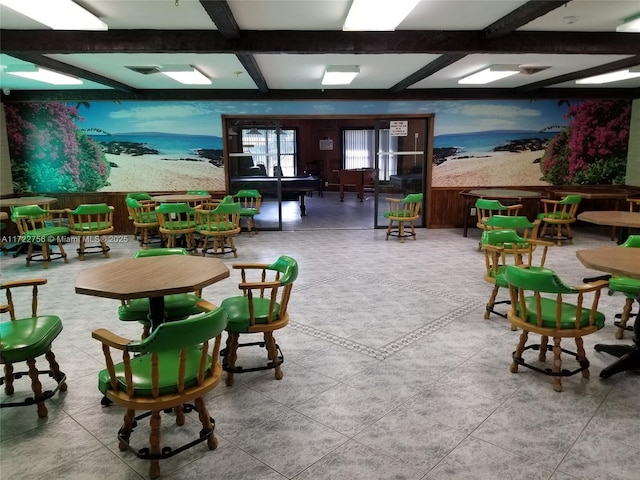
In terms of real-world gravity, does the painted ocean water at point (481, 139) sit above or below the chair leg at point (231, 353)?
above

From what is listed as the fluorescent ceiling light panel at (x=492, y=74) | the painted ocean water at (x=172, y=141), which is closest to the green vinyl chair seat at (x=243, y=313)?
the fluorescent ceiling light panel at (x=492, y=74)

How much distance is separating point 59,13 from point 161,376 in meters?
3.10

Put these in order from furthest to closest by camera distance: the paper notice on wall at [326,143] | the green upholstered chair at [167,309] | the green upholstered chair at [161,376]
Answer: the paper notice on wall at [326,143]
the green upholstered chair at [167,309]
the green upholstered chair at [161,376]

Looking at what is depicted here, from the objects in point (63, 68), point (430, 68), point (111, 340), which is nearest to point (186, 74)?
point (63, 68)

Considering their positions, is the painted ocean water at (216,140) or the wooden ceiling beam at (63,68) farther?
the painted ocean water at (216,140)

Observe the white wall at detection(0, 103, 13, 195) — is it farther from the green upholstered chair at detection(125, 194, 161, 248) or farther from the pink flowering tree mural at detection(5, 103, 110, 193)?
the green upholstered chair at detection(125, 194, 161, 248)

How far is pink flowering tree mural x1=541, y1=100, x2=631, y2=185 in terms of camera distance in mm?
8891

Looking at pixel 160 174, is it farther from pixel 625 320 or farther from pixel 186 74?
pixel 625 320

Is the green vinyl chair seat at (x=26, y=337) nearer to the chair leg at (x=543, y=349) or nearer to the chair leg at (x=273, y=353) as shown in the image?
the chair leg at (x=273, y=353)

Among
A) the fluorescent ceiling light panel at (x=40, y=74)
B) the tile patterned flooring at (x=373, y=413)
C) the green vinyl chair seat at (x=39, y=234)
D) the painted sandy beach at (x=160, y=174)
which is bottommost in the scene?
the tile patterned flooring at (x=373, y=413)

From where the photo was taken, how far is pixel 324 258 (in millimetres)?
6574

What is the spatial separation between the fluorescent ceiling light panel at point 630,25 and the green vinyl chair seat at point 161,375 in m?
4.61

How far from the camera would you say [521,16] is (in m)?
3.77

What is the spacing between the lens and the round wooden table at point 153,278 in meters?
2.46
